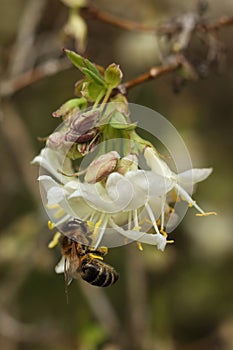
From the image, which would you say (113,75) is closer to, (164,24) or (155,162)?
(155,162)

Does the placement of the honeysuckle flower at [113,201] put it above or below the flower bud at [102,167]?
below

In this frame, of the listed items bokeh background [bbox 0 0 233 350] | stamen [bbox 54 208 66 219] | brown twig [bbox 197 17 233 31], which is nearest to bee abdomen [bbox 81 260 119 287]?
stamen [bbox 54 208 66 219]

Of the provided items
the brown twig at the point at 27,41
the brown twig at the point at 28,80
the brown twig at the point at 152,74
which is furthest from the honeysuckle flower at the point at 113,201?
the brown twig at the point at 27,41

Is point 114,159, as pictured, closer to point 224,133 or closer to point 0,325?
point 0,325

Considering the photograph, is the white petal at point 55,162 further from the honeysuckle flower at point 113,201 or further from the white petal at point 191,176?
the white petal at point 191,176

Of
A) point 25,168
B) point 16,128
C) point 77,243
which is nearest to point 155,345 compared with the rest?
point 25,168

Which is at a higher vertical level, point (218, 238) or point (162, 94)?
point (162, 94)

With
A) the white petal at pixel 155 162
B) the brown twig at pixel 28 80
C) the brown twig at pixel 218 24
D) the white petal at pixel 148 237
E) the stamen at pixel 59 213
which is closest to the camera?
the white petal at pixel 148 237
